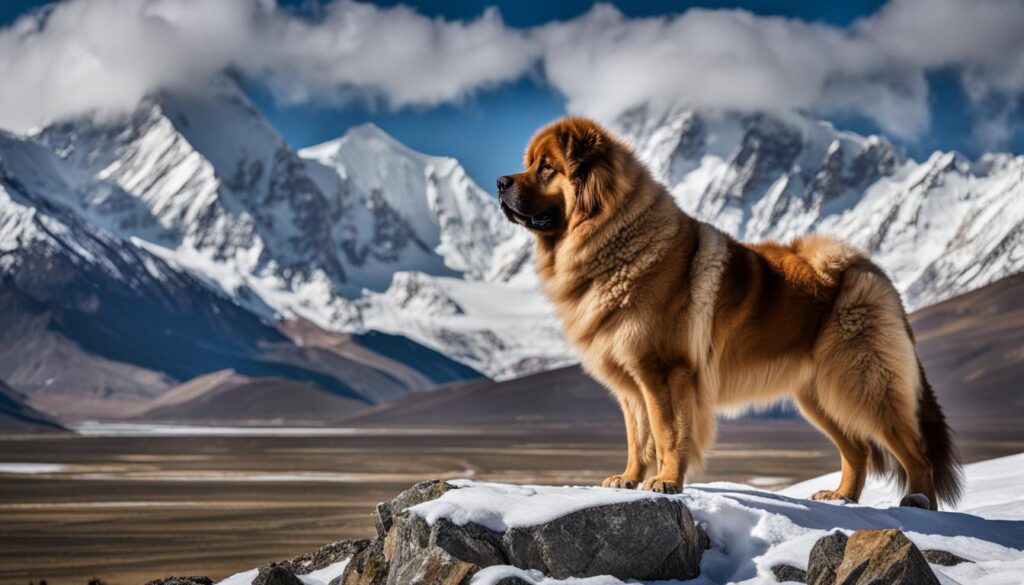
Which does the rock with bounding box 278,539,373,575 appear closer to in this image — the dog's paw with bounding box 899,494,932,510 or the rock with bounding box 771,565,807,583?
the rock with bounding box 771,565,807,583

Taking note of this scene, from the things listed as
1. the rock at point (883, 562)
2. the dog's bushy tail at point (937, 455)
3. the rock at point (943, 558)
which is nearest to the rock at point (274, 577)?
the rock at point (883, 562)

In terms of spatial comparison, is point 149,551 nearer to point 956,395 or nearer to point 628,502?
point 628,502

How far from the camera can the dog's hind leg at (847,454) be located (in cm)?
1025

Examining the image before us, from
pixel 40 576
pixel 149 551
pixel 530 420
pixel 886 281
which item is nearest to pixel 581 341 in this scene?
pixel 886 281

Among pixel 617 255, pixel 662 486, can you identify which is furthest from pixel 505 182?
pixel 662 486

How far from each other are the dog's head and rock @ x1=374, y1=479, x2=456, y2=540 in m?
2.04

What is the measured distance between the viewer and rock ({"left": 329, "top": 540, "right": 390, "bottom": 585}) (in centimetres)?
830

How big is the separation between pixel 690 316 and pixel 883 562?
2.46 metres

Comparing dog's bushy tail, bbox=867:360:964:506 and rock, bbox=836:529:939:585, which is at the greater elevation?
dog's bushy tail, bbox=867:360:964:506

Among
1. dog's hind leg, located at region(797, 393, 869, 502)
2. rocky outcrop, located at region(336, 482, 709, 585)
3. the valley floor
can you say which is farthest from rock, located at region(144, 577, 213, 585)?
the valley floor

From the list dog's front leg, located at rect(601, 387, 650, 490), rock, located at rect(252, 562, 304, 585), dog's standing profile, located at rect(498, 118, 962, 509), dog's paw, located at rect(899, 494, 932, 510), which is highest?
dog's standing profile, located at rect(498, 118, 962, 509)

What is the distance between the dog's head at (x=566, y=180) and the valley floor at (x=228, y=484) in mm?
23236

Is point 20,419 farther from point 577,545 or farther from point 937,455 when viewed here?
point 577,545

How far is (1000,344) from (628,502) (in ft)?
627
